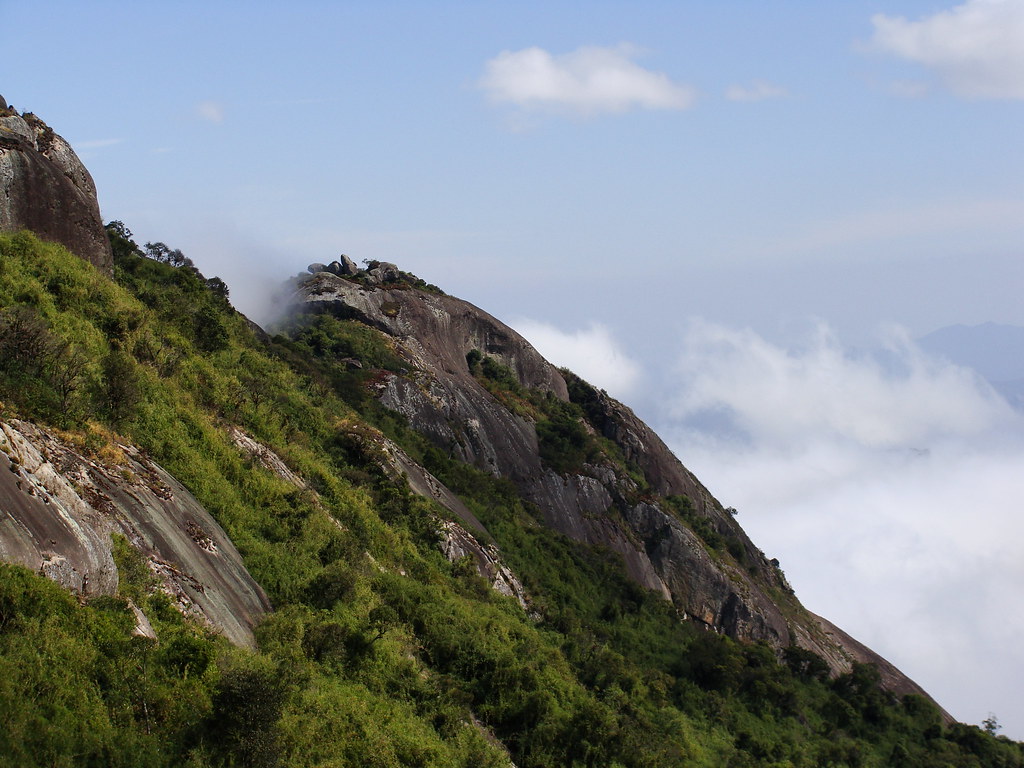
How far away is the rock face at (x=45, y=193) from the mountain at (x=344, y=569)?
332 millimetres

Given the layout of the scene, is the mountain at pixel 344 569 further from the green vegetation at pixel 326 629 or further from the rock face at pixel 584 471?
the rock face at pixel 584 471

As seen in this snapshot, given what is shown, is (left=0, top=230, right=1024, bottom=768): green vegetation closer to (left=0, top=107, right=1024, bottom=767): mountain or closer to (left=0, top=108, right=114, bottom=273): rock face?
(left=0, top=107, right=1024, bottom=767): mountain

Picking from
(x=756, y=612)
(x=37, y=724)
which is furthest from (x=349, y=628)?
(x=756, y=612)

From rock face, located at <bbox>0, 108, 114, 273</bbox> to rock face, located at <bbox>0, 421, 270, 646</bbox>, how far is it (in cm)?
1571

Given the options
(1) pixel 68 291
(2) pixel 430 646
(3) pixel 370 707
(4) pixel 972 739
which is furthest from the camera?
(4) pixel 972 739

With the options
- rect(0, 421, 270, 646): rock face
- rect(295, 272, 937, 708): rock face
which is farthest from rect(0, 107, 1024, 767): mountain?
rect(295, 272, 937, 708): rock face

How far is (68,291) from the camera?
101 ft

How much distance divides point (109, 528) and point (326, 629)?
584 cm

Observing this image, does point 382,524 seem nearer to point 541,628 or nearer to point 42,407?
point 541,628

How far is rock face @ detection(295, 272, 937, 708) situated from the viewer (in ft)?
188

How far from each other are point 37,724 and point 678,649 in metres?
39.6

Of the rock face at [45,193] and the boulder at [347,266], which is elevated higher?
the boulder at [347,266]

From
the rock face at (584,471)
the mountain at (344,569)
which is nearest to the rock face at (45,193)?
the mountain at (344,569)

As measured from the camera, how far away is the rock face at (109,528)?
55.7 feet
